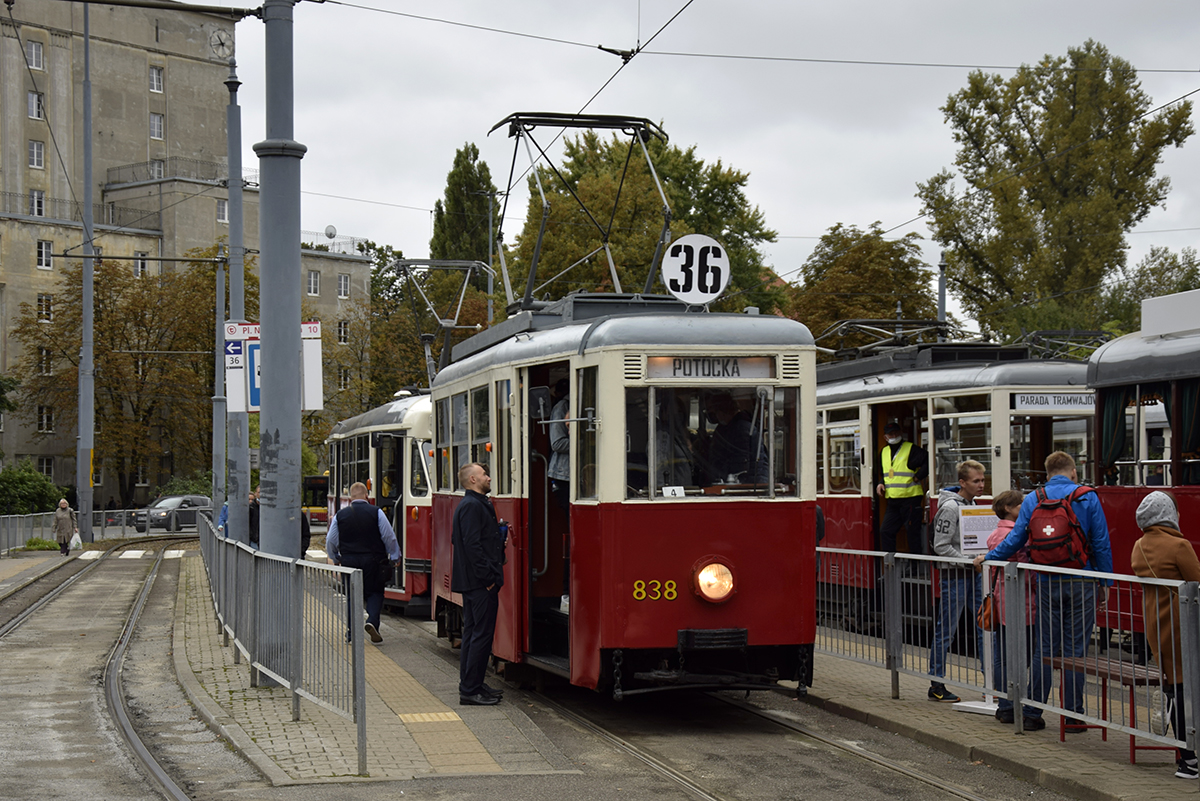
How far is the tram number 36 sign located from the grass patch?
35373 millimetres

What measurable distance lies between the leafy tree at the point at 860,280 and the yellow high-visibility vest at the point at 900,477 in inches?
1049

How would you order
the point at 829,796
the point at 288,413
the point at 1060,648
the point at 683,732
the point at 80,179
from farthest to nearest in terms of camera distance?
the point at 80,179
the point at 288,413
the point at 683,732
the point at 1060,648
the point at 829,796

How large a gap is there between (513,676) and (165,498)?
46.8m

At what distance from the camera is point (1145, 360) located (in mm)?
13523

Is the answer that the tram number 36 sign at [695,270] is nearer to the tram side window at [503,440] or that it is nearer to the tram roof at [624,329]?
the tram roof at [624,329]

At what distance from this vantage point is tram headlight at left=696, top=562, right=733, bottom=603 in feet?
32.6

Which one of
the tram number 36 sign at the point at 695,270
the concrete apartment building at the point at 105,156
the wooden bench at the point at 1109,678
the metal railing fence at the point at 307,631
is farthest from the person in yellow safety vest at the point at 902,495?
the concrete apartment building at the point at 105,156

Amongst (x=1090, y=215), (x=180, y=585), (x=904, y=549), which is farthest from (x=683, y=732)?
(x=1090, y=215)

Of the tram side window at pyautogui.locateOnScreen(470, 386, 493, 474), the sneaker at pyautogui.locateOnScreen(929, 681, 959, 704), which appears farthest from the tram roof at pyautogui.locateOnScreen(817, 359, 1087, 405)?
the tram side window at pyautogui.locateOnScreen(470, 386, 493, 474)

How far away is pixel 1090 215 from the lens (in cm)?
4825

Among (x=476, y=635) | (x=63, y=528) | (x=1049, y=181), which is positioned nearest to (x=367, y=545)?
(x=476, y=635)

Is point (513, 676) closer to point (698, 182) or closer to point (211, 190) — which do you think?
point (698, 182)

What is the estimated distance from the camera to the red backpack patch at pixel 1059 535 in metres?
9.37

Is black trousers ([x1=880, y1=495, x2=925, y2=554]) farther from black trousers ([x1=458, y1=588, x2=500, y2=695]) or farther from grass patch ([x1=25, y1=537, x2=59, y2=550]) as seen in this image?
grass patch ([x1=25, y1=537, x2=59, y2=550])
